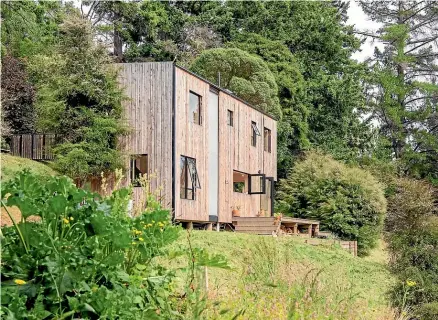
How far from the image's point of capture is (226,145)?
2244cm

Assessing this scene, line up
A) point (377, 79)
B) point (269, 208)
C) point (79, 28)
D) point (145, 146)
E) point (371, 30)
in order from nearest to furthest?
point (145, 146), point (79, 28), point (269, 208), point (377, 79), point (371, 30)

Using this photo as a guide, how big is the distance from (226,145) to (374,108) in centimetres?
1840

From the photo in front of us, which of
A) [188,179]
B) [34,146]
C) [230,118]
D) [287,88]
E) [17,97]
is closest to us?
[188,179]

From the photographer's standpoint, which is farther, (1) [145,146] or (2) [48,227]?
(1) [145,146]

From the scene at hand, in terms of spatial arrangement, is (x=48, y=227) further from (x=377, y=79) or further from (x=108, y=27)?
(x=377, y=79)

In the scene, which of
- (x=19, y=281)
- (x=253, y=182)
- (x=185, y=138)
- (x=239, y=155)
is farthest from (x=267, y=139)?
(x=19, y=281)

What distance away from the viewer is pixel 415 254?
11492 millimetres

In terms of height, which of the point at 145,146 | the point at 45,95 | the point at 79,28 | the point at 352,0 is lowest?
the point at 145,146

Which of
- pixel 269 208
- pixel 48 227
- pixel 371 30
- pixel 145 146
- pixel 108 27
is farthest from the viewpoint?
pixel 371 30

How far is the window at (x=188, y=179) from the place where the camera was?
19.4 meters

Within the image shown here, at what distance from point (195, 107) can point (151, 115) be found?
4.91ft

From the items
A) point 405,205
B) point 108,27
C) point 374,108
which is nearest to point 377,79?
point 374,108

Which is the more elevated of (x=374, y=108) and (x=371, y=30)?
(x=371, y=30)

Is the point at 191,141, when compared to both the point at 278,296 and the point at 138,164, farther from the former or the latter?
the point at 278,296
